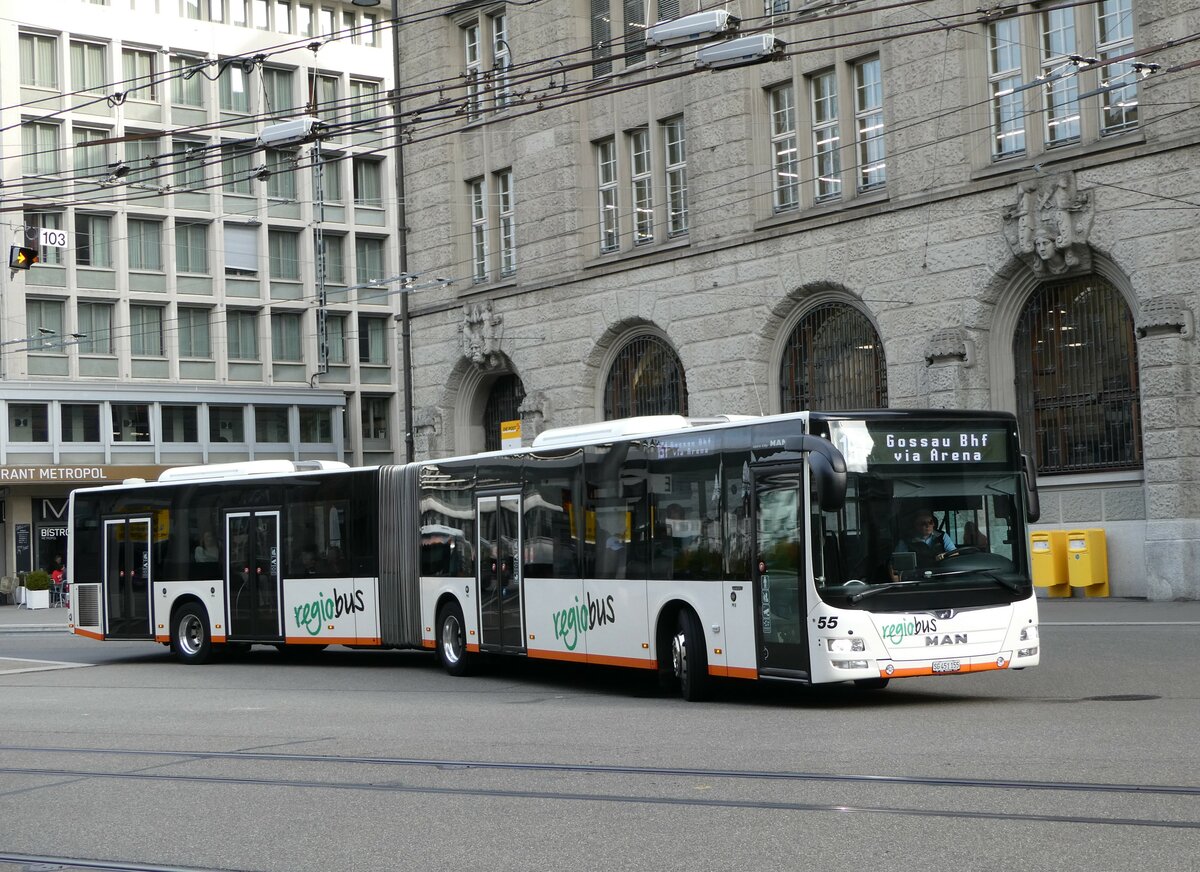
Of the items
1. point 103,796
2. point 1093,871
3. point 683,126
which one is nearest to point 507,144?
point 683,126

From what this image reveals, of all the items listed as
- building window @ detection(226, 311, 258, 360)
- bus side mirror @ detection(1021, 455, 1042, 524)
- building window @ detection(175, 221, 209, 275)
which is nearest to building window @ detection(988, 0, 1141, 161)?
bus side mirror @ detection(1021, 455, 1042, 524)

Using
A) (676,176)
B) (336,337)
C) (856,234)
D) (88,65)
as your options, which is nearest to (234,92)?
(88,65)

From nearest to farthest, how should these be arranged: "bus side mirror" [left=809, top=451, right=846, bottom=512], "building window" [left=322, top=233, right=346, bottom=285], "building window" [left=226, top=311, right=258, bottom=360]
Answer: "bus side mirror" [left=809, top=451, right=846, bottom=512]
"building window" [left=226, top=311, right=258, bottom=360]
"building window" [left=322, top=233, right=346, bottom=285]

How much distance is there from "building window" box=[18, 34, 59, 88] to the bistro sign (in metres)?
12.7

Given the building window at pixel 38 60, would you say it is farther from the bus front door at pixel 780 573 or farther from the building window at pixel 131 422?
the bus front door at pixel 780 573

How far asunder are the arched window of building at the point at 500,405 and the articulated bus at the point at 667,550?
16.3m

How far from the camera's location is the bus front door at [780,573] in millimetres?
13836

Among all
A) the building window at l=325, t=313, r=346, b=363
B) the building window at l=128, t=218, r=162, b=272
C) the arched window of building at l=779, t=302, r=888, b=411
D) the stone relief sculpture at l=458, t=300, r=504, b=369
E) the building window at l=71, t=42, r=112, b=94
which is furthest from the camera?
the building window at l=325, t=313, r=346, b=363

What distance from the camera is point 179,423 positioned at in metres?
59.3

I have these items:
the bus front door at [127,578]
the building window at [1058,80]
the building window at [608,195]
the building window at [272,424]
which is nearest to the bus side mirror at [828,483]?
the bus front door at [127,578]

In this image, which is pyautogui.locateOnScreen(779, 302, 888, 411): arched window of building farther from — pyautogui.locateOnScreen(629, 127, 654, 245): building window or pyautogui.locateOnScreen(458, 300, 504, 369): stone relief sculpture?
pyautogui.locateOnScreen(458, 300, 504, 369): stone relief sculpture

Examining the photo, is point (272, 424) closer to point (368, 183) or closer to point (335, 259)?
point (335, 259)

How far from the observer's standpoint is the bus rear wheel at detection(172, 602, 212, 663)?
23.3 meters

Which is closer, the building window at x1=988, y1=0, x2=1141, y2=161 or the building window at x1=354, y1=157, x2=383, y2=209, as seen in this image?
the building window at x1=988, y1=0, x2=1141, y2=161
